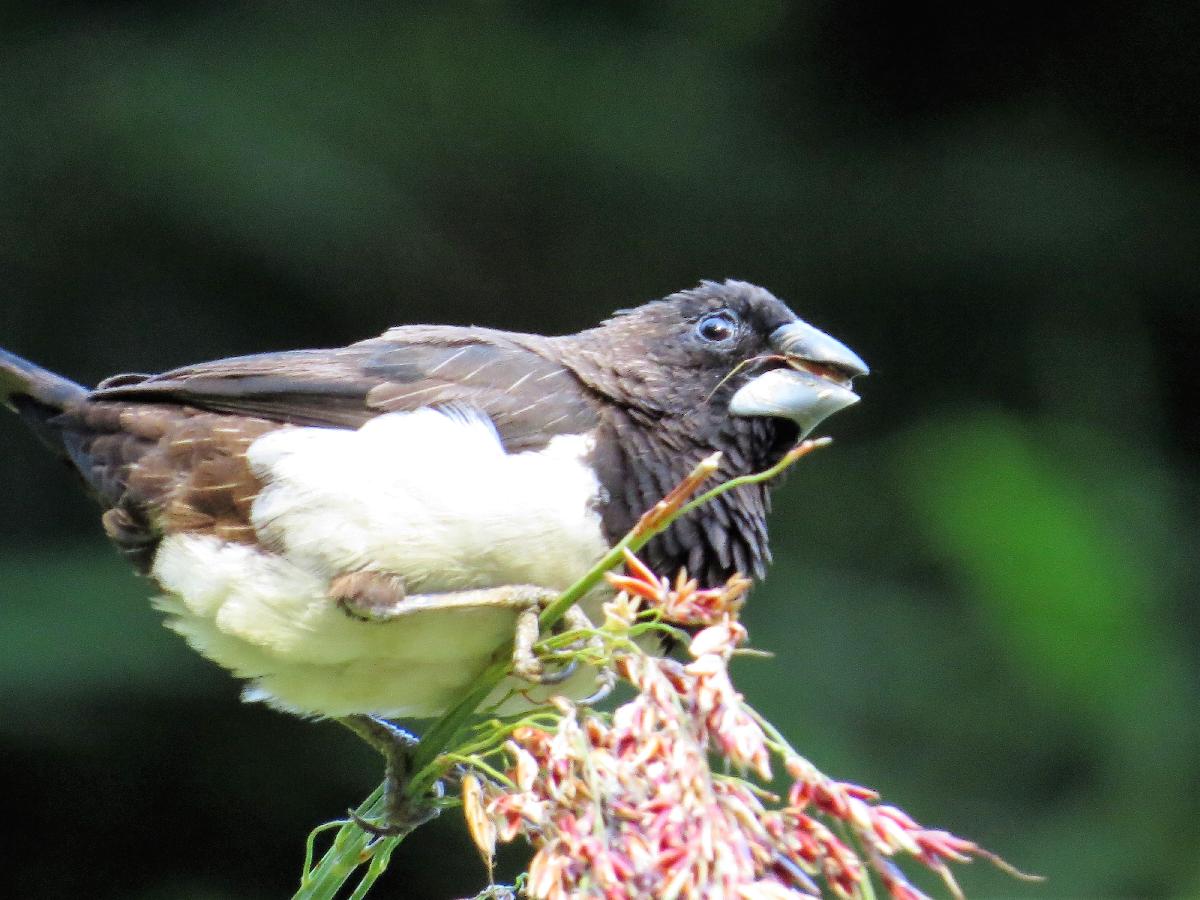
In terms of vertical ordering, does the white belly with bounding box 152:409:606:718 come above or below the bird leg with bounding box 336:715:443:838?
above

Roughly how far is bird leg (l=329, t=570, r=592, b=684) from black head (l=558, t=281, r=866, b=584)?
0.73 ft

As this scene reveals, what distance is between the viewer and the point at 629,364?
280cm

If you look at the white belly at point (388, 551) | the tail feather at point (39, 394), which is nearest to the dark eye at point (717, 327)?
the white belly at point (388, 551)

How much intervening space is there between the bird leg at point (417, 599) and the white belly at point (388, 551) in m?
0.02

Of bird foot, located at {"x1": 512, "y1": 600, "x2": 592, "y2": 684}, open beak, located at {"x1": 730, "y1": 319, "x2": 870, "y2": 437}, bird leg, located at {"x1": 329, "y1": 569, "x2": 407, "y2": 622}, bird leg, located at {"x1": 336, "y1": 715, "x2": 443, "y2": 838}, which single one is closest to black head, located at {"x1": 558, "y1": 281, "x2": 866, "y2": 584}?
open beak, located at {"x1": 730, "y1": 319, "x2": 870, "y2": 437}

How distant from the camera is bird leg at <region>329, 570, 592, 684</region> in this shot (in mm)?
2316

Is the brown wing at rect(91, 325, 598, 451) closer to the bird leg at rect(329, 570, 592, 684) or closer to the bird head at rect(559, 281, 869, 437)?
the bird head at rect(559, 281, 869, 437)

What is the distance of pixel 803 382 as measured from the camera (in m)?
2.71

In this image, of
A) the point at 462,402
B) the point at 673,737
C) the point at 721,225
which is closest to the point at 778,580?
the point at 721,225

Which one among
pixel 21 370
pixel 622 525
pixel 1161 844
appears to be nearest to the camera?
pixel 622 525

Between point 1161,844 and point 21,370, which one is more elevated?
point 21,370

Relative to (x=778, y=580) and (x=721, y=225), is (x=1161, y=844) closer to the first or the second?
(x=778, y=580)

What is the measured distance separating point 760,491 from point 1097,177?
316 cm

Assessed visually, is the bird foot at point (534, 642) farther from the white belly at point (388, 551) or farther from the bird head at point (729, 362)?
the bird head at point (729, 362)
